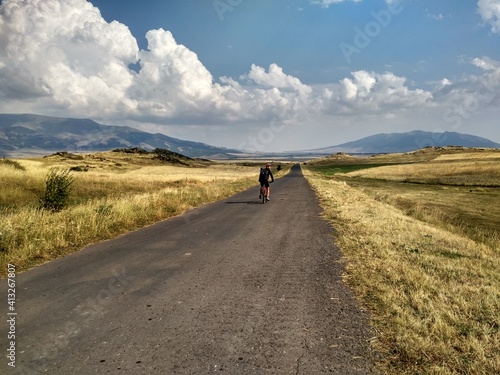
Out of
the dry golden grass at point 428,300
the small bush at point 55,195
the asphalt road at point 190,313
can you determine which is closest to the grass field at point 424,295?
the dry golden grass at point 428,300

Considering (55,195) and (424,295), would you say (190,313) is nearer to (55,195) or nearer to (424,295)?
(424,295)

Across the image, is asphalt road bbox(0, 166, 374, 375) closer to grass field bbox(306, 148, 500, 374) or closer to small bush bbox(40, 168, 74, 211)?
grass field bbox(306, 148, 500, 374)

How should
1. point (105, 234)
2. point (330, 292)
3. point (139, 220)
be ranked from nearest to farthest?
point (330, 292)
point (105, 234)
point (139, 220)

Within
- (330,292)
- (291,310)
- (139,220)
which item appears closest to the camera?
(291,310)

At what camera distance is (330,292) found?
6270mm

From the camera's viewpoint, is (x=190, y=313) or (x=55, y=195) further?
(x=55, y=195)

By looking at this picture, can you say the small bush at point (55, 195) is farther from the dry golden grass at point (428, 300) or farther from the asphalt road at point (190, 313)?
the dry golden grass at point (428, 300)

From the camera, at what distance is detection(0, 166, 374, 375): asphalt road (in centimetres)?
407

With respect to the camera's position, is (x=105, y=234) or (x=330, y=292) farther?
(x=105, y=234)

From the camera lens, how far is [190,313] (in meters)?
5.38

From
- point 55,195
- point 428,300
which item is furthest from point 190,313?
point 55,195

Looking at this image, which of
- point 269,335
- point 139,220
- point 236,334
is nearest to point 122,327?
point 236,334

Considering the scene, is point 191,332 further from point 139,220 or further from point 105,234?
point 139,220

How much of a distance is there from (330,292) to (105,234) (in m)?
8.46
